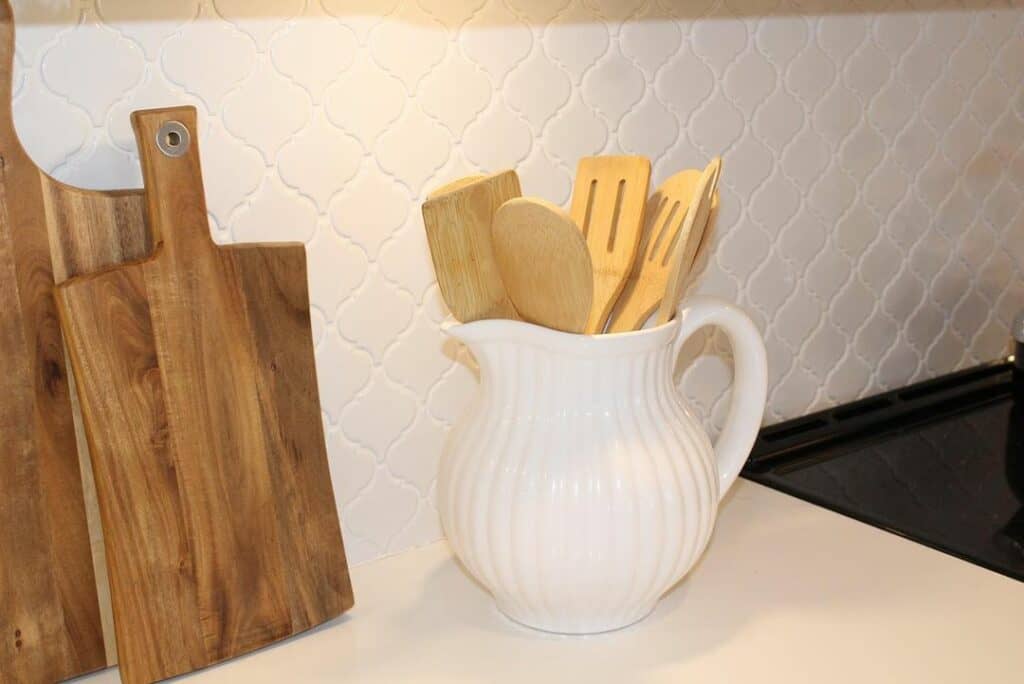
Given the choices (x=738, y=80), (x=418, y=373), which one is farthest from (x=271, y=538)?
(x=738, y=80)

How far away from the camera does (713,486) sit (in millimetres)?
835

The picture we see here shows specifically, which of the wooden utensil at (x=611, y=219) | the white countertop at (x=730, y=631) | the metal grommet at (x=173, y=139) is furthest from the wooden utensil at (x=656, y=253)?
the metal grommet at (x=173, y=139)

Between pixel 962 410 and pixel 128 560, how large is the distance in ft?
3.25

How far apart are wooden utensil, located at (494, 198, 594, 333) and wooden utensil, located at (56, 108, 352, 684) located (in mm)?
177

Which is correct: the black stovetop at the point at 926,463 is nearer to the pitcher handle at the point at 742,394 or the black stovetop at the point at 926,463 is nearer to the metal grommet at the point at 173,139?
the pitcher handle at the point at 742,394

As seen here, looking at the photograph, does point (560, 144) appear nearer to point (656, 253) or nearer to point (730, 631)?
point (656, 253)

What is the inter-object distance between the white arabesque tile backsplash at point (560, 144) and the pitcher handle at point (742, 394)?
0.73ft

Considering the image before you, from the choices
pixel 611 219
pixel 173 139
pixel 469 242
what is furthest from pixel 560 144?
pixel 173 139

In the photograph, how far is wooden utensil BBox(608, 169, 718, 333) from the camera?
83cm

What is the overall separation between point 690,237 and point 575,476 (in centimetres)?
19

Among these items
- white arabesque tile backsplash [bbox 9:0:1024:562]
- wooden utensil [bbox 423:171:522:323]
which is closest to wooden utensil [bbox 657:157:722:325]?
wooden utensil [bbox 423:171:522:323]

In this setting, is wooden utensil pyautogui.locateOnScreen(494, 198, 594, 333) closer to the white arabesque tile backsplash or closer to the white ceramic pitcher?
the white ceramic pitcher

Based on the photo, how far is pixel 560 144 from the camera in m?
1.00

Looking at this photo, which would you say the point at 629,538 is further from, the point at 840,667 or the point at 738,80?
the point at 738,80
